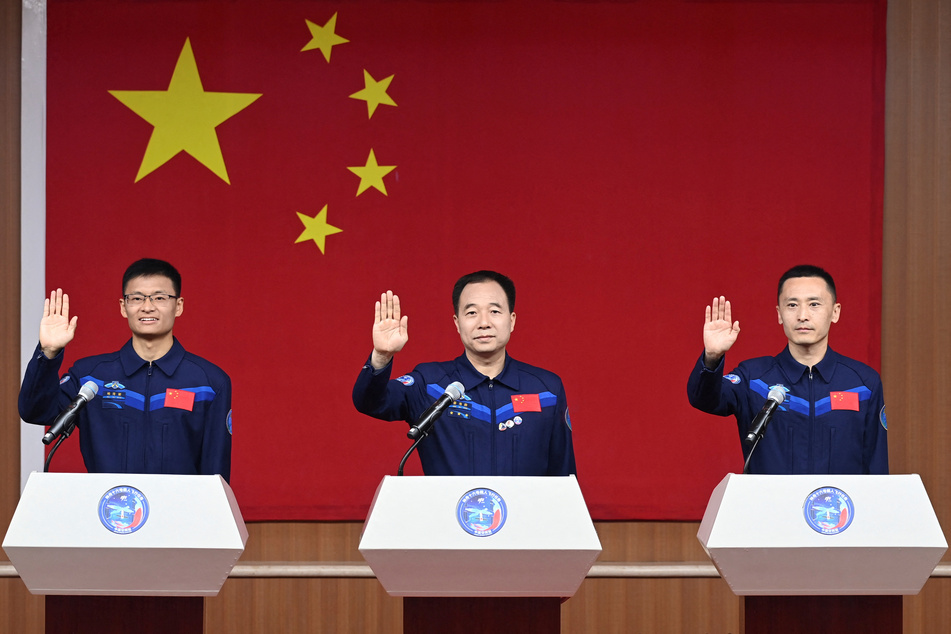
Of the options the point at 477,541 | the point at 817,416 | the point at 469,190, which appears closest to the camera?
the point at 477,541

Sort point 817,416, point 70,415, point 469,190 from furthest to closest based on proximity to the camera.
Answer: point 469,190 < point 817,416 < point 70,415

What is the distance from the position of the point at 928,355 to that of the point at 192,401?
9.11ft

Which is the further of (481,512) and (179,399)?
(179,399)

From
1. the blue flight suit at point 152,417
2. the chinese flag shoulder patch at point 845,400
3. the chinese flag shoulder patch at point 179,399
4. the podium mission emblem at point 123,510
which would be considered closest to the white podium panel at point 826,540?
the chinese flag shoulder patch at point 845,400

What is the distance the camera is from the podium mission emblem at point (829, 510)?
1957mm

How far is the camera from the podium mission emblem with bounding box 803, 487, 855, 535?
6.42 feet

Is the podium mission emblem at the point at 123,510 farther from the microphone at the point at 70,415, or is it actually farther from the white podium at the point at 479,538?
the white podium at the point at 479,538

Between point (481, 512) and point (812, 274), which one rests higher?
point (812, 274)

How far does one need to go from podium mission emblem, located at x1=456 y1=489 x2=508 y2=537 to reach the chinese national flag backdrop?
1.61m

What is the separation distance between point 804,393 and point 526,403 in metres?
0.79

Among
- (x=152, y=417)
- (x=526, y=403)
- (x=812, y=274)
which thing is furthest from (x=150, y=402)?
(x=812, y=274)

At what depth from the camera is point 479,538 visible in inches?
75.3

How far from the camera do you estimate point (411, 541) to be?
6.25 feet

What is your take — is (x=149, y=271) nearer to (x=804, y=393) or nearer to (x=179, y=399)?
(x=179, y=399)
